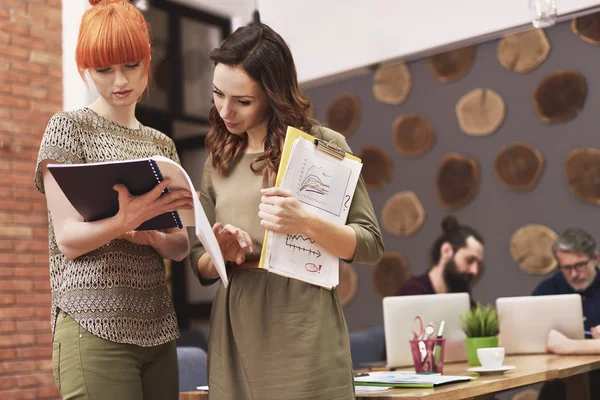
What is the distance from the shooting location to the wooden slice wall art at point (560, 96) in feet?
15.4

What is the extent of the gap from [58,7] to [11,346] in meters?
2.26

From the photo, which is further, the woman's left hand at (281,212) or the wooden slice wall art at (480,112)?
the wooden slice wall art at (480,112)

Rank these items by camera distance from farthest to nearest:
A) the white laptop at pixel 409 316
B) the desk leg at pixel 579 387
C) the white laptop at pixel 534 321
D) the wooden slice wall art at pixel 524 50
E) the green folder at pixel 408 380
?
the wooden slice wall art at pixel 524 50 → the white laptop at pixel 534 321 → the desk leg at pixel 579 387 → the white laptop at pixel 409 316 → the green folder at pixel 408 380

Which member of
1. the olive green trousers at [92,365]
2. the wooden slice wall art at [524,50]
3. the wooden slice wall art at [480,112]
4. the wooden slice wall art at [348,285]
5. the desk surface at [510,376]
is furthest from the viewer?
the wooden slice wall art at [348,285]

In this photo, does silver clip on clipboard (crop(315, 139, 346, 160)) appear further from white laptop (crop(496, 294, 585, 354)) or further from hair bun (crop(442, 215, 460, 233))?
hair bun (crop(442, 215, 460, 233))

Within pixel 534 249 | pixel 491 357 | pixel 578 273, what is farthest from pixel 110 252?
pixel 534 249

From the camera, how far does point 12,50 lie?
4605mm

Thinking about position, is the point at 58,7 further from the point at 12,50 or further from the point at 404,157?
the point at 404,157

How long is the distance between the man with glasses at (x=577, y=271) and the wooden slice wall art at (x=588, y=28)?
4.13 feet

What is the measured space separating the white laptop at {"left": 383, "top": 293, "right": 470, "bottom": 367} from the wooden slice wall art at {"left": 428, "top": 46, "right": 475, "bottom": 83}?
2619mm

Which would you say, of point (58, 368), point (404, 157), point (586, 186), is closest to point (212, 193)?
point (58, 368)

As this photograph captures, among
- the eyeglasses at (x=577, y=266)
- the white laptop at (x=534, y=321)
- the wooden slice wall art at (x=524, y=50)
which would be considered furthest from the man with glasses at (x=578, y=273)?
the wooden slice wall art at (x=524, y=50)

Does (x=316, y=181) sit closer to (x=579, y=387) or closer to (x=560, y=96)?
(x=579, y=387)

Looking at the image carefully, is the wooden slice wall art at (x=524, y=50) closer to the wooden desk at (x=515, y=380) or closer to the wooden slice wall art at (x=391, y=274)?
the wooden slice wall art at (x=391, y=274)
